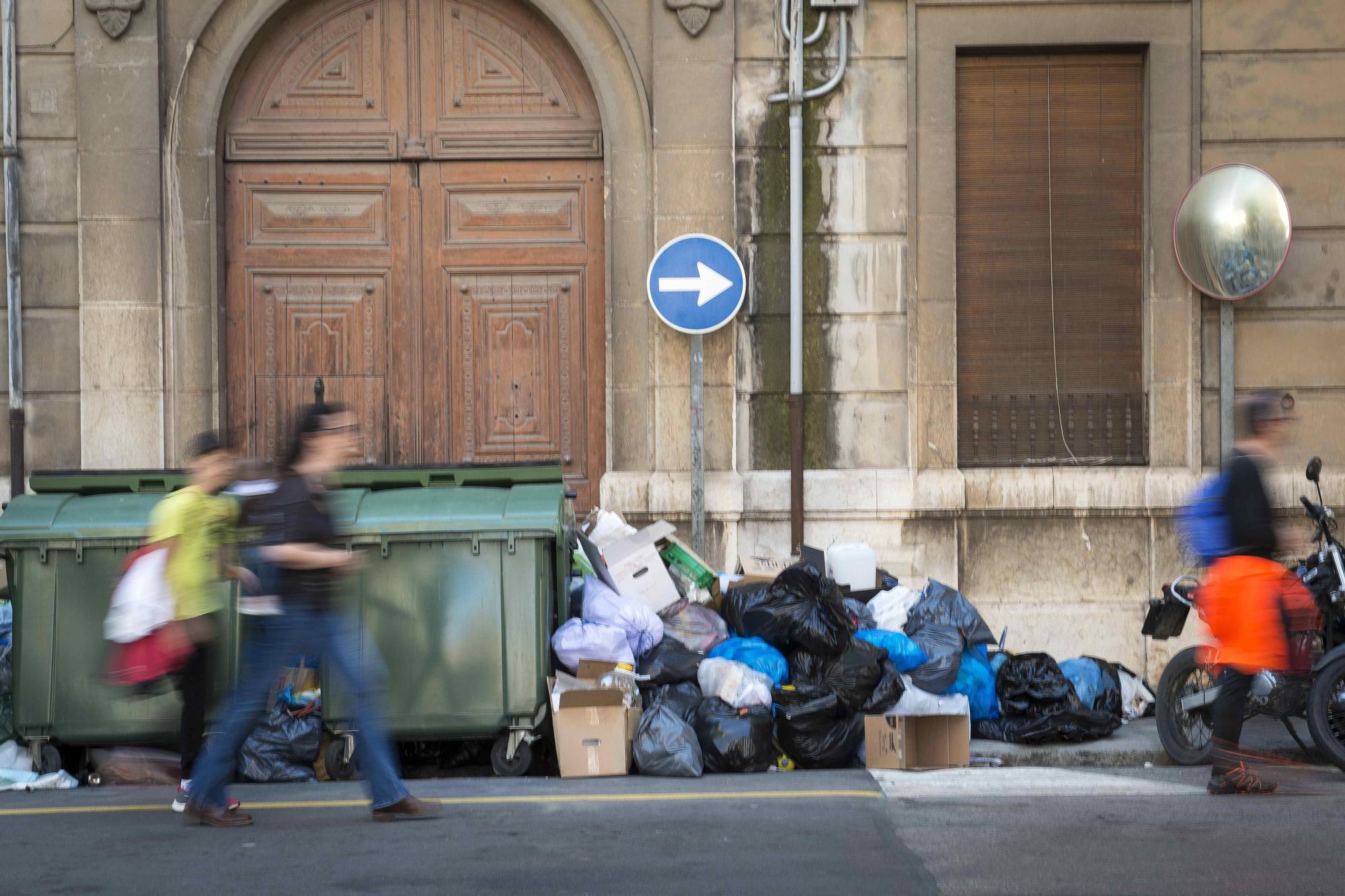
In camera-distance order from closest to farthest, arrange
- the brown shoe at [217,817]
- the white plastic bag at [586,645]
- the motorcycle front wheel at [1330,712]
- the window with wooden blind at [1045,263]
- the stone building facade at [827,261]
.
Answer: the brown shoe at [217,817] → the motorcycle front wheel at [1330,712] → the white plastic bag at [586,645] → the stone building facade at [827,261] → the window with wooden blind at [1045,263]

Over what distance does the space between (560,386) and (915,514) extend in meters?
2.55

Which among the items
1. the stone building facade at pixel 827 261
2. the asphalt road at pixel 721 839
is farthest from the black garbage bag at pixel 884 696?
the stone building facade at pixel 827 261

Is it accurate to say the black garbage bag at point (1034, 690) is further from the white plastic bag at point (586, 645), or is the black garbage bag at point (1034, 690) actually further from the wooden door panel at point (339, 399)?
the wooden door panel at point (339, 399)

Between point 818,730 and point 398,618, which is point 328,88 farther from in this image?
point 818,730

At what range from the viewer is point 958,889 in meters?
4.73

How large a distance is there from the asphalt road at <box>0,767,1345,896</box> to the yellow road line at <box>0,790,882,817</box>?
0.7 inches

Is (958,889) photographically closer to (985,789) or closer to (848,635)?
(985,789)

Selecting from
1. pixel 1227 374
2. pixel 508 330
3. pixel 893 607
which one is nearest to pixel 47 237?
pixel 508 330

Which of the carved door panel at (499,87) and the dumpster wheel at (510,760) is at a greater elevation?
the carved door panel at (499,87)

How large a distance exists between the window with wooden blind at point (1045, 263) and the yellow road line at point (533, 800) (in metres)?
3.76

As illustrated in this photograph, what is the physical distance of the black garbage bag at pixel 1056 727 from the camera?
753 centimetres

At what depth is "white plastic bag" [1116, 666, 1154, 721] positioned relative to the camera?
27.7 feet

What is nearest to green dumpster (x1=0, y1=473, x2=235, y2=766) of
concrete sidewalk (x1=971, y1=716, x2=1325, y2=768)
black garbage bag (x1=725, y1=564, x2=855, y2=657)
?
black garbage bag (x1=725, y1=564, x2=855, y2=657)

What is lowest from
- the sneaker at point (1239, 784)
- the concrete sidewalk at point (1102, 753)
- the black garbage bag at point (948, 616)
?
the concrete sidewalk at point (1102, 753)
